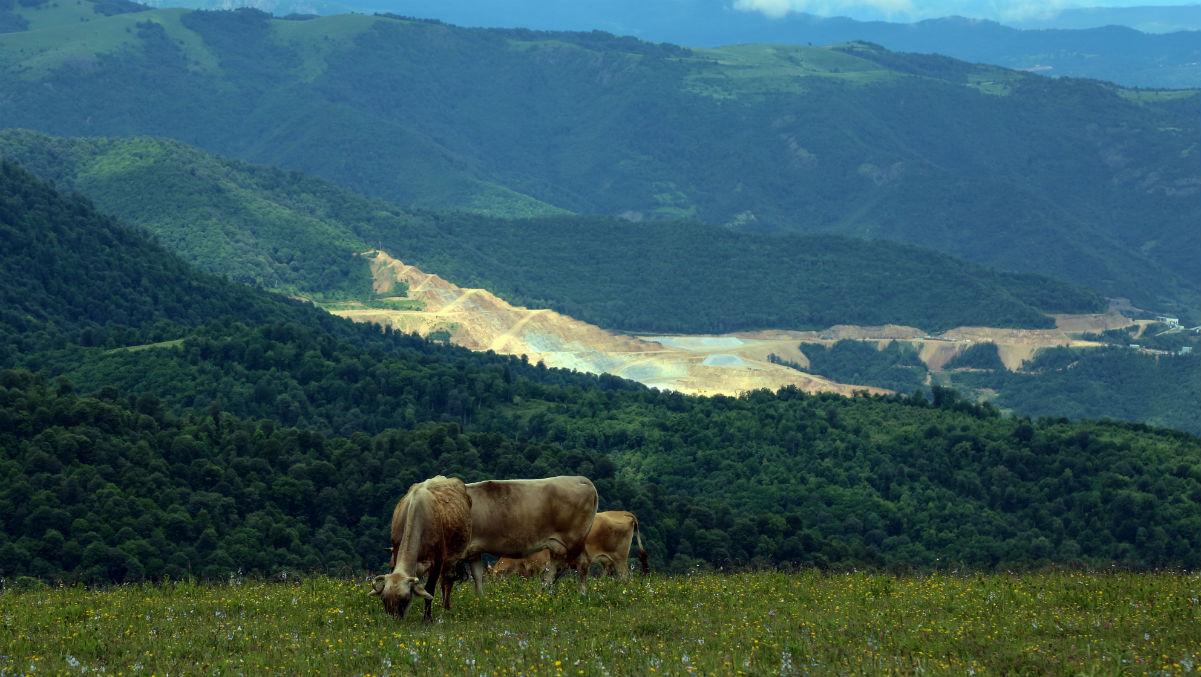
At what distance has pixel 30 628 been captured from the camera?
34.4 meters

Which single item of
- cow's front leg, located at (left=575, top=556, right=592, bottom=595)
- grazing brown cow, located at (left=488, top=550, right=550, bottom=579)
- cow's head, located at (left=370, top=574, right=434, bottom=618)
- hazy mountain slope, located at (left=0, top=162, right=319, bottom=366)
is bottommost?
hazy mountain slope, located at (left=0, top=162, right=319, bottom=366)

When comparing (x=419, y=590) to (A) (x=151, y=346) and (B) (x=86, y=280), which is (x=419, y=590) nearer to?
(A) (x=151, y=346)

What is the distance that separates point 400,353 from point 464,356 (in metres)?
30.5

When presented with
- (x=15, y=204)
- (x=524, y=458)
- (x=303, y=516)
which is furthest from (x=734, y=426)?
(x=15, y=204)

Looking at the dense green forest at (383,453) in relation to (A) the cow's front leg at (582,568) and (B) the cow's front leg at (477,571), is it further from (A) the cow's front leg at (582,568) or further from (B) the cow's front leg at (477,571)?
(A) the cow's front leg at (582,568)

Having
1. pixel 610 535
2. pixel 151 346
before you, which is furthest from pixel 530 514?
pixel 151 346

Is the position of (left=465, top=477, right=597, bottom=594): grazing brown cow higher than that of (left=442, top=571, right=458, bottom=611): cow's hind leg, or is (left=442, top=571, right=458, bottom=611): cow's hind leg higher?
(left=465, top=477, right=597, bottom=594): grazing brown cow

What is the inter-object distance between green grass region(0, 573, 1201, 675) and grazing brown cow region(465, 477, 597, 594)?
0.90m

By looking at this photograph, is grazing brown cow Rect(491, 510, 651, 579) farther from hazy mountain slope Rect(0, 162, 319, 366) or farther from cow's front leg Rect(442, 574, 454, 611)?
hazy mountain slope Rect(0, 162, 319, 366)

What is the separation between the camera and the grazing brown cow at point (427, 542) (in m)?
35.6

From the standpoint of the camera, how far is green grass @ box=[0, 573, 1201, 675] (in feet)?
99.1

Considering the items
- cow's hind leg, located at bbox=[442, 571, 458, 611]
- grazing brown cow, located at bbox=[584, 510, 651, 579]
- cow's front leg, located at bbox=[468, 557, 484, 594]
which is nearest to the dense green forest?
grazing brown cow, located at bbox=[584, 510, 651, 579]

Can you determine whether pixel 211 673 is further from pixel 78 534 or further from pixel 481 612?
pixel 78 534

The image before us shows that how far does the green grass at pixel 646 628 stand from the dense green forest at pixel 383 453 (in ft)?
56.8
